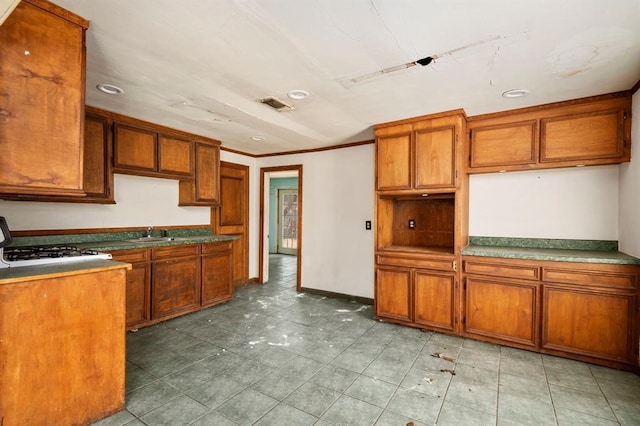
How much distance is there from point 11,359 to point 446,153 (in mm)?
3814

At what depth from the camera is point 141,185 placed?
13.4 feet

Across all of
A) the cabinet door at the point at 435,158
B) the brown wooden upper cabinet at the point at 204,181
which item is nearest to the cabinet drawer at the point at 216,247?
the brown wooden upper cabinet at the point at 204,181

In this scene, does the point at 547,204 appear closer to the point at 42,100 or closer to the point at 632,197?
the point at 632,197

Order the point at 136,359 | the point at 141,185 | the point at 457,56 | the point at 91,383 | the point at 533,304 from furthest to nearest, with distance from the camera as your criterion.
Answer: the point at 141,185
the point at 533,304
the point at 136,359
the point at 457,56
the point at 91,383

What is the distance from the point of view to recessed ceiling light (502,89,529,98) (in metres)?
2.82

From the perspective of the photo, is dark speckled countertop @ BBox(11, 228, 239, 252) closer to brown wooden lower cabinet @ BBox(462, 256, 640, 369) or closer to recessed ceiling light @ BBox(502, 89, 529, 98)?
brown wooden lower cabinet @ BBox(462, 256, 640, 369)

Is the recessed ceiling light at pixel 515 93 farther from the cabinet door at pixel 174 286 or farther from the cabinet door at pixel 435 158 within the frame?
the cabinet door at pixel 174 286

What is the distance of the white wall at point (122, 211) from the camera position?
3.06m

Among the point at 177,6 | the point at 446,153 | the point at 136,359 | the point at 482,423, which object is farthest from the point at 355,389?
the point at 177,6

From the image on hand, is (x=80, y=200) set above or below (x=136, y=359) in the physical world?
above

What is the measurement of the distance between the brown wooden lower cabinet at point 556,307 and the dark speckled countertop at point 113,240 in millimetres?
3413

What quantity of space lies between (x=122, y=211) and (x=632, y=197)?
5.53 metres

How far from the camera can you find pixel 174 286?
3834 millimetres

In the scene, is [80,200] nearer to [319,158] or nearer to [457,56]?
[319,158]
